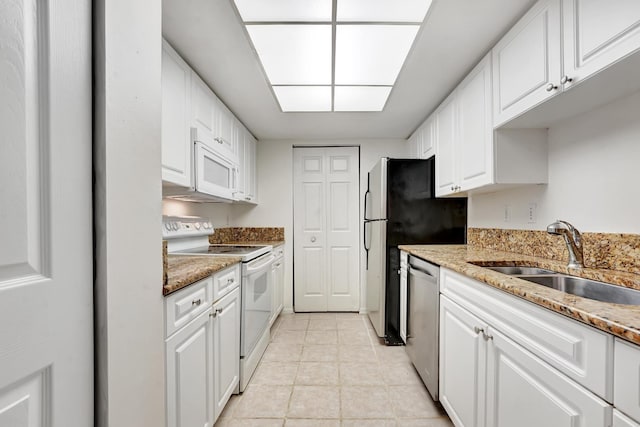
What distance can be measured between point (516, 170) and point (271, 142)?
275cm

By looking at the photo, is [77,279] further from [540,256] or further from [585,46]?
[540,256]

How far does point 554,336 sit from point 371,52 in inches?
66.1

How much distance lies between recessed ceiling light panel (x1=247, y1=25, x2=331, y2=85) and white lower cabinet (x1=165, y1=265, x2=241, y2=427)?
1.33 m

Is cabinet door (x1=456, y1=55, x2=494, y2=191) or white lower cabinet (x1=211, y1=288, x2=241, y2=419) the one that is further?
cabinet door (x1=456, y1=55, x2=494, y2=191)

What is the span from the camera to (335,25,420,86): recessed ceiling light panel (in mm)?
1588

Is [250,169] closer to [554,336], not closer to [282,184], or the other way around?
[282,184]

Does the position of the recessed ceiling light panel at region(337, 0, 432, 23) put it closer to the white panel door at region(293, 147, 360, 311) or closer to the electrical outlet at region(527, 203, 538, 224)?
the electrical outlet at region(527, 203, 538, 224)

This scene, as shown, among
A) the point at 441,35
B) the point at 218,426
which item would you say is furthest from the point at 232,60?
the point at 218,426

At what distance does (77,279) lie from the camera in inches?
24.6

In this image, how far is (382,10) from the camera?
56.1 inches

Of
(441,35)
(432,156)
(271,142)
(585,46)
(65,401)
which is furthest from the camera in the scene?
(271,142)

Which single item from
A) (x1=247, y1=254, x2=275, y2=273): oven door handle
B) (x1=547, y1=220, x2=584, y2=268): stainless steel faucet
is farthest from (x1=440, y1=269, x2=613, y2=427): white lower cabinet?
(x1=247, y1=254, x2=275, y2=273): oven door handle

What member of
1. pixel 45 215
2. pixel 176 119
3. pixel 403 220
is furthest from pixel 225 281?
pixel 403 220

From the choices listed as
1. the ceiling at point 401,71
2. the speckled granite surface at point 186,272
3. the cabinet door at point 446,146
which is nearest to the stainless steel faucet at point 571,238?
the cabinet door at point 446,146
